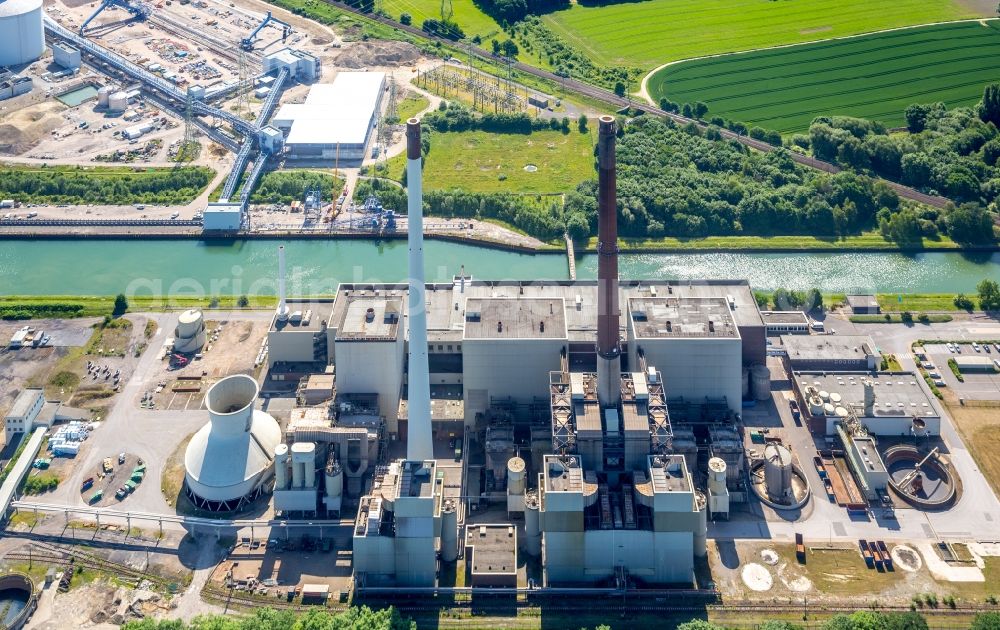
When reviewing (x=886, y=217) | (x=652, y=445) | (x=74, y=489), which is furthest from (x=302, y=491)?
(x=886, y=217)

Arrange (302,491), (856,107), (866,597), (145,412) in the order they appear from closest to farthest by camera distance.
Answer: (866,597) → (302,491) → (145,412) → (856,107)

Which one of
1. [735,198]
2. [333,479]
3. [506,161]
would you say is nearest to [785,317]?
[735,198]

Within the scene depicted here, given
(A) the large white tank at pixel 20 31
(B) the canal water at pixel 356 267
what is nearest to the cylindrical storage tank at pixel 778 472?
(B) the canal water at pixel 356 267

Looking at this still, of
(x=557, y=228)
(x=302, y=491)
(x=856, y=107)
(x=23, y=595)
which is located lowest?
(x=23, y=595)

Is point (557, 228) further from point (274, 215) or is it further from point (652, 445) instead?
point (652, 445)

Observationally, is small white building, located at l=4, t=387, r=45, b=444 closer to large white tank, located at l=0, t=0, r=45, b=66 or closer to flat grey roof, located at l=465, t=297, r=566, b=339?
flat grey roof, located at l=465, t=297, r=566, b=339

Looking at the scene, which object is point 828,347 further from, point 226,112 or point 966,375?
point 226,112
